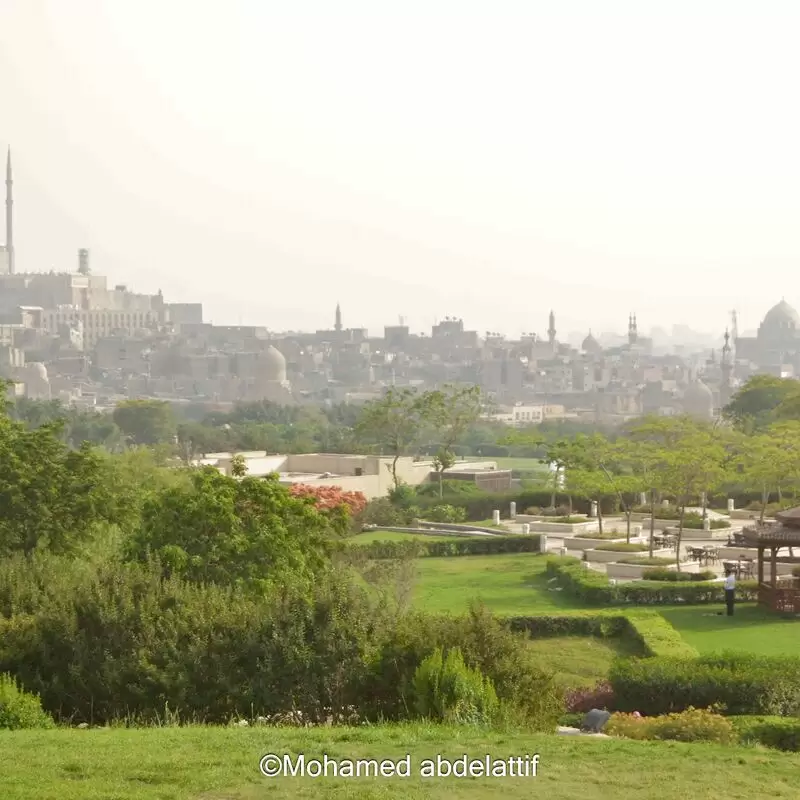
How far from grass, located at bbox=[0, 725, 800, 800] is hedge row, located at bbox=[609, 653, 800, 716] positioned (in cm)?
337

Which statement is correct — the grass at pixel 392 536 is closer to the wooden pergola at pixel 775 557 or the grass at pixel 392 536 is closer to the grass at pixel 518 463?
the wooden pergola at pixel 775 557

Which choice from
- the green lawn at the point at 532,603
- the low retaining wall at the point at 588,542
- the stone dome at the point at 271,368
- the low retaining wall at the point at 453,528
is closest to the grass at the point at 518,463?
the low retaining wall at the point at 453,528

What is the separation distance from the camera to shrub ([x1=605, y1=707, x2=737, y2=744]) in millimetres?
12500

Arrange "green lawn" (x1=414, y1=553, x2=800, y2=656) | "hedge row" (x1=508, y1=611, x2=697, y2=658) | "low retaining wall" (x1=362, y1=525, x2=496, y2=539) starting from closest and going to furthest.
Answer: "green lawn" (x1=414, y1=553, x2=800, y2=656) < "hedge row" (x1=508, y1=611, x2=697, y2=658) < "low retaining wall" (x1=362, y1=525, x2=496, y2=539)

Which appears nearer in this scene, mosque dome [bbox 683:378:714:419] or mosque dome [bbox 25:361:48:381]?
mosque dome [bbox 683:378:714:419]

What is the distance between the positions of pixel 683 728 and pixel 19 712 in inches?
212

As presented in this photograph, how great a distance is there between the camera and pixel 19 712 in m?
12.1

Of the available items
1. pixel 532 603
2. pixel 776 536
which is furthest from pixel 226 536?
pixel 776 536

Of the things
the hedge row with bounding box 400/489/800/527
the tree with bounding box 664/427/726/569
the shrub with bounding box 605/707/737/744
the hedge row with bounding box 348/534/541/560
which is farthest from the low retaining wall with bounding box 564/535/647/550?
the shrub with bounding box 605/707/737/744

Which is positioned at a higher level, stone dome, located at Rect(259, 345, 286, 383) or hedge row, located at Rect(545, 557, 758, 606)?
stone dome, located at Rect(259, 345, 286, 383)

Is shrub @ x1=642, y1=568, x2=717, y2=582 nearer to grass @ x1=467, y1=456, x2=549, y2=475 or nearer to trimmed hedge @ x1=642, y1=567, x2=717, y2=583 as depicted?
trimmed hedge @ x1=642, y1=567, x2=717, y2=583

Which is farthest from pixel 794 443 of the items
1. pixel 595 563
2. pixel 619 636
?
pixel 619 636

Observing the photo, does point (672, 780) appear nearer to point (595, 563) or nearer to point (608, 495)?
point (595, 563)

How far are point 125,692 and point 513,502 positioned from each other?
27368 millimetres
